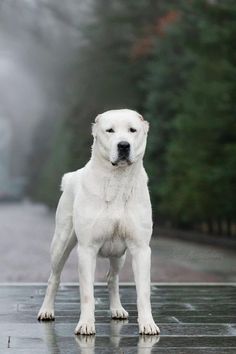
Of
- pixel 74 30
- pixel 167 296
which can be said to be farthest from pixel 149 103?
pixel 167 296

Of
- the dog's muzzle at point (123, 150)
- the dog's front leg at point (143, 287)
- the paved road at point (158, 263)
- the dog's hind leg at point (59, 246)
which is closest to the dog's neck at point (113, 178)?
the dog's muzzle at point (123, 150)

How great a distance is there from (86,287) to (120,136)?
46.5 inches

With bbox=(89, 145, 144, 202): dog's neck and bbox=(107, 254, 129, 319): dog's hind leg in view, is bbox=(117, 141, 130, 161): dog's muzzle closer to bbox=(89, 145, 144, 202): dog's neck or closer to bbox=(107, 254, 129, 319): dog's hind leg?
bbox=(89, 145, 144, 202): dog's neck

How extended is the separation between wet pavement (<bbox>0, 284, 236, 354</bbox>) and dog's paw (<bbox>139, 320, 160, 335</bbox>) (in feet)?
0.24

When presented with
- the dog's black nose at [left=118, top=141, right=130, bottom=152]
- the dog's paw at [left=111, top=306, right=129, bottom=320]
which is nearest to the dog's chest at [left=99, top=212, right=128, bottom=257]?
the dog's black nose at [left=118, top=141, right=130, bottom=152]

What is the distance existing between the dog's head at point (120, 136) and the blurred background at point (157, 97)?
7.83 meters

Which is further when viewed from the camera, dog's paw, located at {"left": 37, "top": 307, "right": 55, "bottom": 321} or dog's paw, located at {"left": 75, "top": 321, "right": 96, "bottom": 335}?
dog's paw, located at {"left": 37, "top": 307, "right": 55, "bottom": 321}

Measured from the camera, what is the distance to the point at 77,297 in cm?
1102

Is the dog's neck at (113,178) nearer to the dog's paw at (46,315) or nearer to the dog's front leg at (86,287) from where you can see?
the dog's front leg at (86,287)

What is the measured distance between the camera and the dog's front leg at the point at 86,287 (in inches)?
308

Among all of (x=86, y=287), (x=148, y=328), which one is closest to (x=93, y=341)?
(x=148, y=328)

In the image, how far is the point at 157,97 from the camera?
40.3m

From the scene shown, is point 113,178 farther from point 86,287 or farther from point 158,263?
point 158,263

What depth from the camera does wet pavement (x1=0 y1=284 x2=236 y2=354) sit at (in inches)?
281
